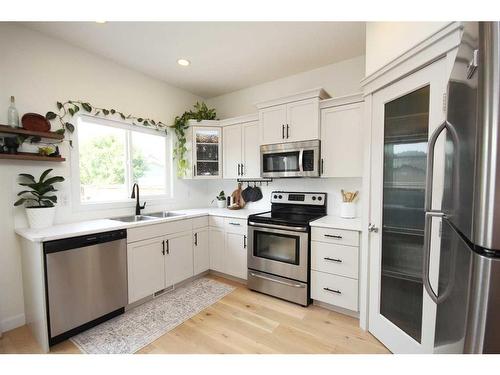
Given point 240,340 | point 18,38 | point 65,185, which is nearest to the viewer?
point 240,340

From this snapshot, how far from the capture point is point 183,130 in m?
3.38

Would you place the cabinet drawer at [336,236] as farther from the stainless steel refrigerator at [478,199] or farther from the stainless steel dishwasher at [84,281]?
the stainless steel dishwasher at [84,281]

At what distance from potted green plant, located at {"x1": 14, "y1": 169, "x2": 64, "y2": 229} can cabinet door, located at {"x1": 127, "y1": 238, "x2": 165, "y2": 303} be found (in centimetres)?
75

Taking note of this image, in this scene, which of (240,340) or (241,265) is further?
(241,265)

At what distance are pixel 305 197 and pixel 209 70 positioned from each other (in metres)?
2.08

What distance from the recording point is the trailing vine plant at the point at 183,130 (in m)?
3.34

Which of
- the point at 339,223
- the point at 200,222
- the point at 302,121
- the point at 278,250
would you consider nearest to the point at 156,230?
the point at 200,222

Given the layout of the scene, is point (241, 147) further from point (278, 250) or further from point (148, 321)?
point (148, 321)

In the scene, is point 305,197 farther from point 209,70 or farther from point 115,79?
point 115,79

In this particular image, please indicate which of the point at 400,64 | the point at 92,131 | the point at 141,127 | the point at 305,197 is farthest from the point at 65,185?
the point at 400,64

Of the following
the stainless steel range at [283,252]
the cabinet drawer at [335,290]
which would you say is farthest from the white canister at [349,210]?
the cabinet drawer at [335,290]

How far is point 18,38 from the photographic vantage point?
2.03 meters

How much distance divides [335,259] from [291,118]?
64.3 inches

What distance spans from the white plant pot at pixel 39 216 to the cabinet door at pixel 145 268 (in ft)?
2.39
